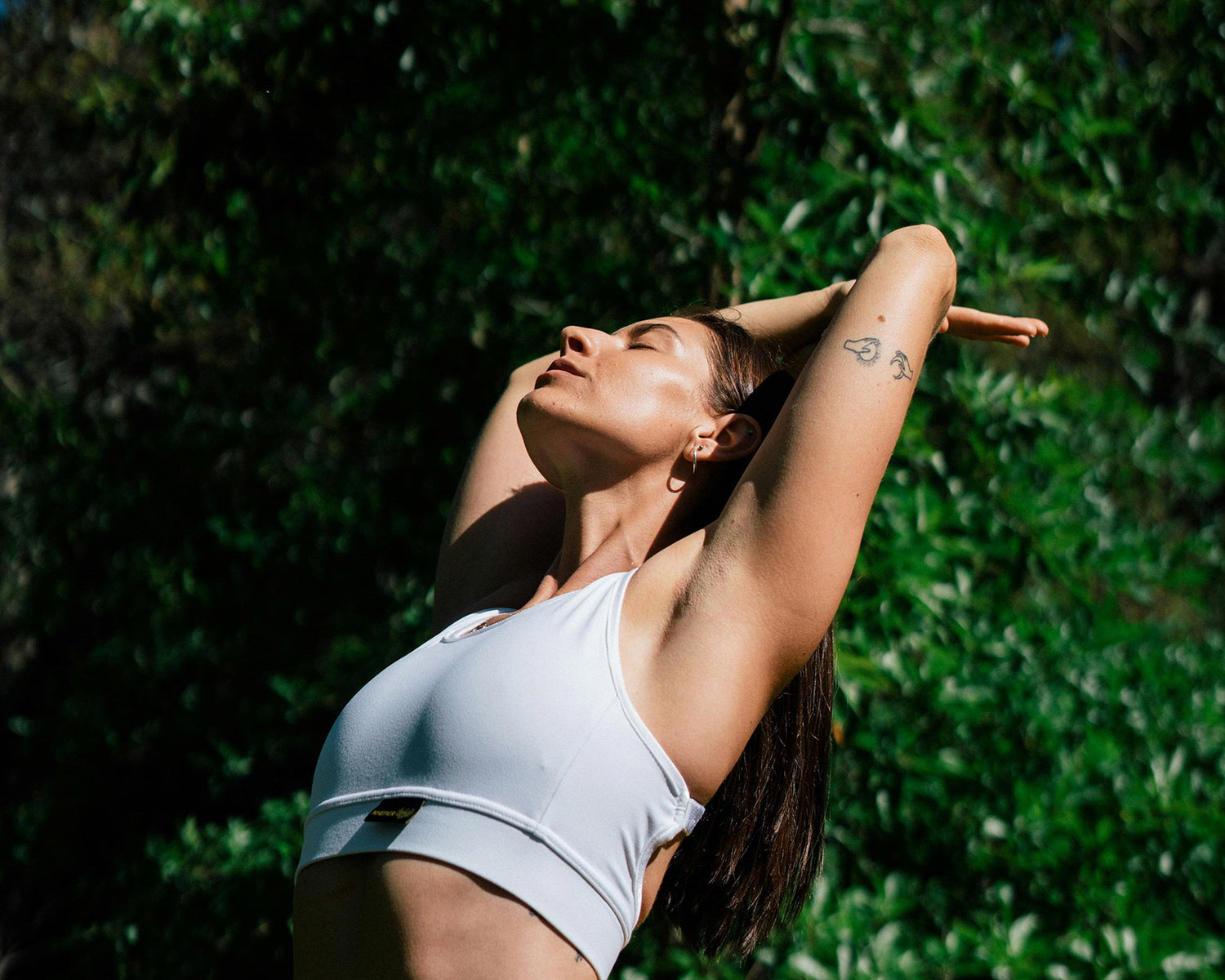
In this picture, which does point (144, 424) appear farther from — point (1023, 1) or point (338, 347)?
point (1023, 1)

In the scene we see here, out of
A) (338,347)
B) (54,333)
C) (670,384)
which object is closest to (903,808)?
(670,384)

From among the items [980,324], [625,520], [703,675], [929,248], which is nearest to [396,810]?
[703,675]

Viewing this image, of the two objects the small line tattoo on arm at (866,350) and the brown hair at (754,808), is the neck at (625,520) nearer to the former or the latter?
the brown hair at (754,808)

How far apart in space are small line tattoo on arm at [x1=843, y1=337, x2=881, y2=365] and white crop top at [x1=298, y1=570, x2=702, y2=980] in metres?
0.45

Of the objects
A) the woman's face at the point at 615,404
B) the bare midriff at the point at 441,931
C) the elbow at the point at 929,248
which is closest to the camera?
the bare midriff at the point at 441,931

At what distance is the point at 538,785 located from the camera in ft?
4.07

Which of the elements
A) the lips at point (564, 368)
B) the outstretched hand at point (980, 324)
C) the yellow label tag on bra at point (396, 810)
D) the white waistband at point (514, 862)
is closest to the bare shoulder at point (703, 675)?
the white waistband at point (514, 862)

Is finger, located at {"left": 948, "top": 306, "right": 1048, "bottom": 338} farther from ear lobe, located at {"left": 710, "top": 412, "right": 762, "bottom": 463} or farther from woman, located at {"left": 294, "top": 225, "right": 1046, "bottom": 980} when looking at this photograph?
ear lobe, located at {"left": 710, "top": 412, "right": 762, "bottom": 463}

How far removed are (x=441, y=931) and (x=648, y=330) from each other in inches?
37.6

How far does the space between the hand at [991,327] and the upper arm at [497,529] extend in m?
0.76

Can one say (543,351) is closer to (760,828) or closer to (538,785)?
(760,828)

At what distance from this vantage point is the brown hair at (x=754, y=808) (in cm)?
162

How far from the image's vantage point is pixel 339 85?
3.12m

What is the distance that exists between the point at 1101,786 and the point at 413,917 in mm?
2372
